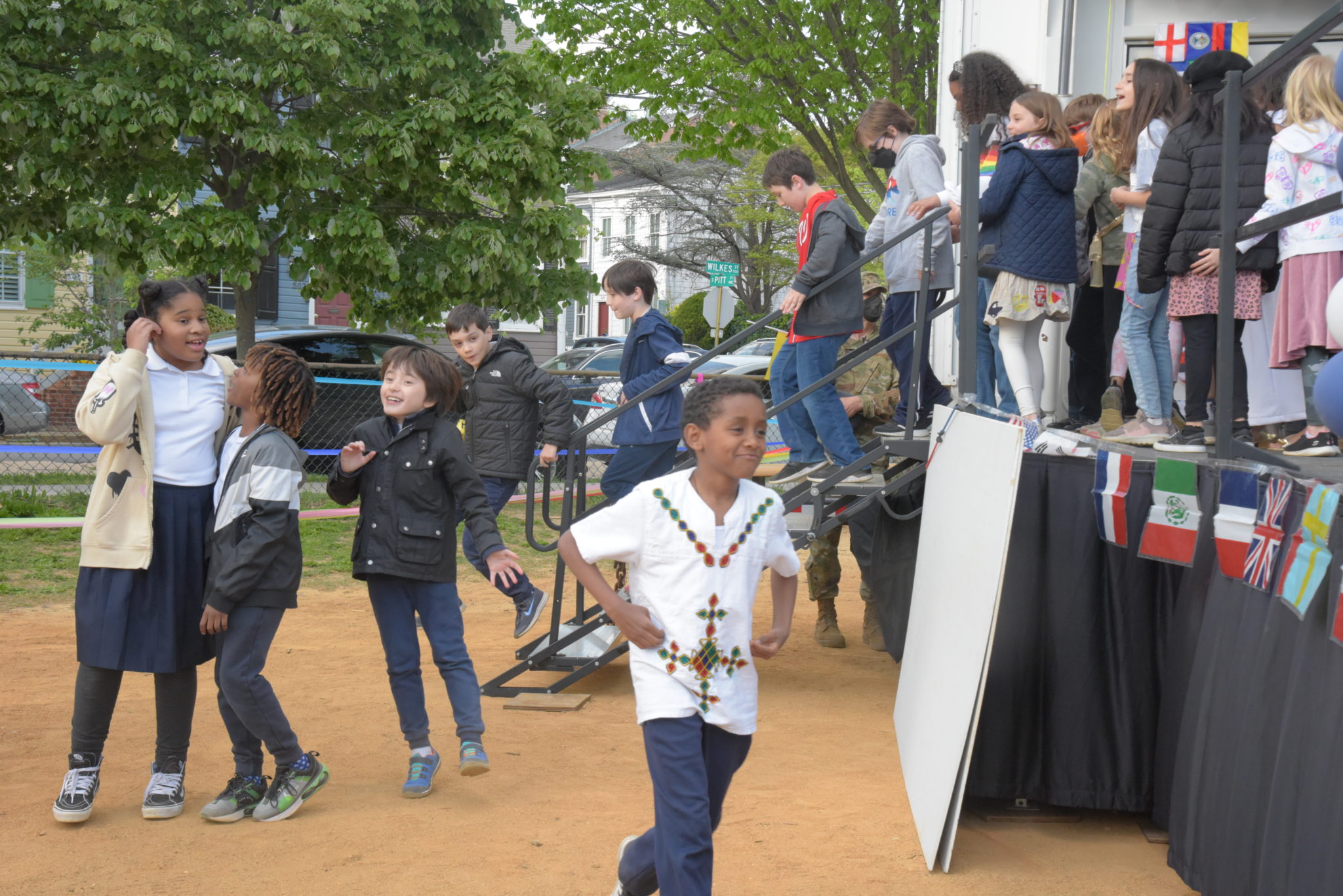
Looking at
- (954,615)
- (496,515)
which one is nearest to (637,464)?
(496,515)

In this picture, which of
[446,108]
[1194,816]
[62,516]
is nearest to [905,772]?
[1194,816]

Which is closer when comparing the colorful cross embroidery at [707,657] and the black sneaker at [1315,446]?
the colorful cross embroidery at [707,657]

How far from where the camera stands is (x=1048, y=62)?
26.1 ft

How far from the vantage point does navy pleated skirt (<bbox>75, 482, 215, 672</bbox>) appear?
13.9 feet

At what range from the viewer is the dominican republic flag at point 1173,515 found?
3.87 metres

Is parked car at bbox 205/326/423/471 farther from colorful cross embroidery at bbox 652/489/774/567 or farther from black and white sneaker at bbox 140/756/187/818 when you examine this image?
colorful cross embroidery at bbox 652/489/774/567

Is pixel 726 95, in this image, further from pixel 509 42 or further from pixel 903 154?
pixel 509 42

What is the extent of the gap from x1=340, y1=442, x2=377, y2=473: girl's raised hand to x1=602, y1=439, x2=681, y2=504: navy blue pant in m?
2.30

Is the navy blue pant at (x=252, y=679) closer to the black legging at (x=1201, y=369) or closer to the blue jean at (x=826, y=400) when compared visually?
the blue jean at (x=826, y=400)

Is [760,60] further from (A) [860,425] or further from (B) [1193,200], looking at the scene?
(B) [1193,200]

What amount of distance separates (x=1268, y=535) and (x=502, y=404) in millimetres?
4271

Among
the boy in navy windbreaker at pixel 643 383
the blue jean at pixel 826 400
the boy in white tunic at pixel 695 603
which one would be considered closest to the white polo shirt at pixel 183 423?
the boy in white tunic at pixel 695 603

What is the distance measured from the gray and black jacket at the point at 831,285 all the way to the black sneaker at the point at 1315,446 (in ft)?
→ 7.59

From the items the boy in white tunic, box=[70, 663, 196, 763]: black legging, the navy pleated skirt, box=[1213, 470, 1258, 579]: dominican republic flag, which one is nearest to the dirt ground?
box=[70, 663, 196, 763]: black legging
